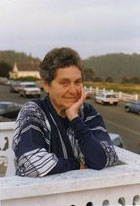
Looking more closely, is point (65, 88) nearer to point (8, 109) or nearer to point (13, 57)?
point (13, 57)

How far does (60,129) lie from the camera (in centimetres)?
170

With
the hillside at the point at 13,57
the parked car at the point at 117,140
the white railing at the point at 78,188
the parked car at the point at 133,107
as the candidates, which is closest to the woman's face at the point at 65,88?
the white railing at the point at 78,188

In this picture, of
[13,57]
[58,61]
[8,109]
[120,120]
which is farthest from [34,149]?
[8,109]

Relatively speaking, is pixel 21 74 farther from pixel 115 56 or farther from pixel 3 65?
pixel 115 56

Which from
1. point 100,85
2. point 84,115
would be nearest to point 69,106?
point 84,115

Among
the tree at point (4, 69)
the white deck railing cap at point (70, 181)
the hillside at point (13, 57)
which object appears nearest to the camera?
the white deck railing cap at point (70, 181)

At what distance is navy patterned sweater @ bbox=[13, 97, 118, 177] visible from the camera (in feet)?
5.14

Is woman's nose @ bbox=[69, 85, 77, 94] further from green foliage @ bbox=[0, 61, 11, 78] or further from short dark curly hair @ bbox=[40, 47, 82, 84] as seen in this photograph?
green foliage @ bbox=[0, 61, 11, 78]

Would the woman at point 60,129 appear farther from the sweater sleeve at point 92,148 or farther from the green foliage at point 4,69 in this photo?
the green foliage at point 4,69

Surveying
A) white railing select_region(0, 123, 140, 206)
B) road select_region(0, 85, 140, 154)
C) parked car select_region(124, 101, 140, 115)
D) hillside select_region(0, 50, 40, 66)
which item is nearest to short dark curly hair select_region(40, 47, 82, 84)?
white railing select_region(0, 123, 140, 206)

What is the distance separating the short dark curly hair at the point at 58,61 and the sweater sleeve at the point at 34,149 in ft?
0.47

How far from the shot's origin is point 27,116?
1.70 metres

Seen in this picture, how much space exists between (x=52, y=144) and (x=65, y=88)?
0.73 ft

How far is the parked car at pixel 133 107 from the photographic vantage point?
16.3 feet
